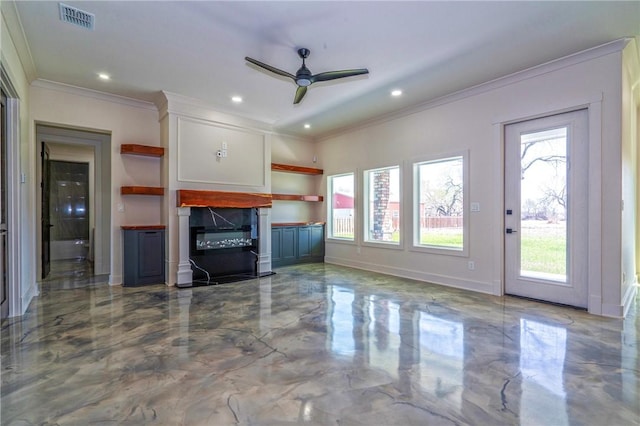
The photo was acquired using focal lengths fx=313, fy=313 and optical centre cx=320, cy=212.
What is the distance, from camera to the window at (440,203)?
4.75 meters

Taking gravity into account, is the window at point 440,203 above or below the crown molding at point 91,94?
below

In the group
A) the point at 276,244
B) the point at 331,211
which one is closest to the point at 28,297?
the point at 276,244

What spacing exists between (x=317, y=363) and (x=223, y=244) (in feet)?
11.5

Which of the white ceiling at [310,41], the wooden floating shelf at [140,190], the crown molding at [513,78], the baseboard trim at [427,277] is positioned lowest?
the baseboard trim at [427,277]

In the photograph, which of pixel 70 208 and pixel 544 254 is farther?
pixel 70 208

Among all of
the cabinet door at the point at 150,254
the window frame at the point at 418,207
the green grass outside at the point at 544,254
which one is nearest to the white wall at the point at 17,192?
the cabinet door at the point at 150,254

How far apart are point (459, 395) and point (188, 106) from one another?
5.06 metres

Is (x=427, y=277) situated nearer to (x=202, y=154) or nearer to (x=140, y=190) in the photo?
(x=202, y=154)

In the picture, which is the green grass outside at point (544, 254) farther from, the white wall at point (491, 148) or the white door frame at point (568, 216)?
the white wall at point (491, 148)

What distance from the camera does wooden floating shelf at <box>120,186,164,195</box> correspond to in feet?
15.6

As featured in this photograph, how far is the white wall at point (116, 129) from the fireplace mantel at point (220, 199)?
2.33 ft

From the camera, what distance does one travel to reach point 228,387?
6.66ft

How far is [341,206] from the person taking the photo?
6934mm

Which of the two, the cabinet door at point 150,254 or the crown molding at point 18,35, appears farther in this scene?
the cabinet door at point 150,254
